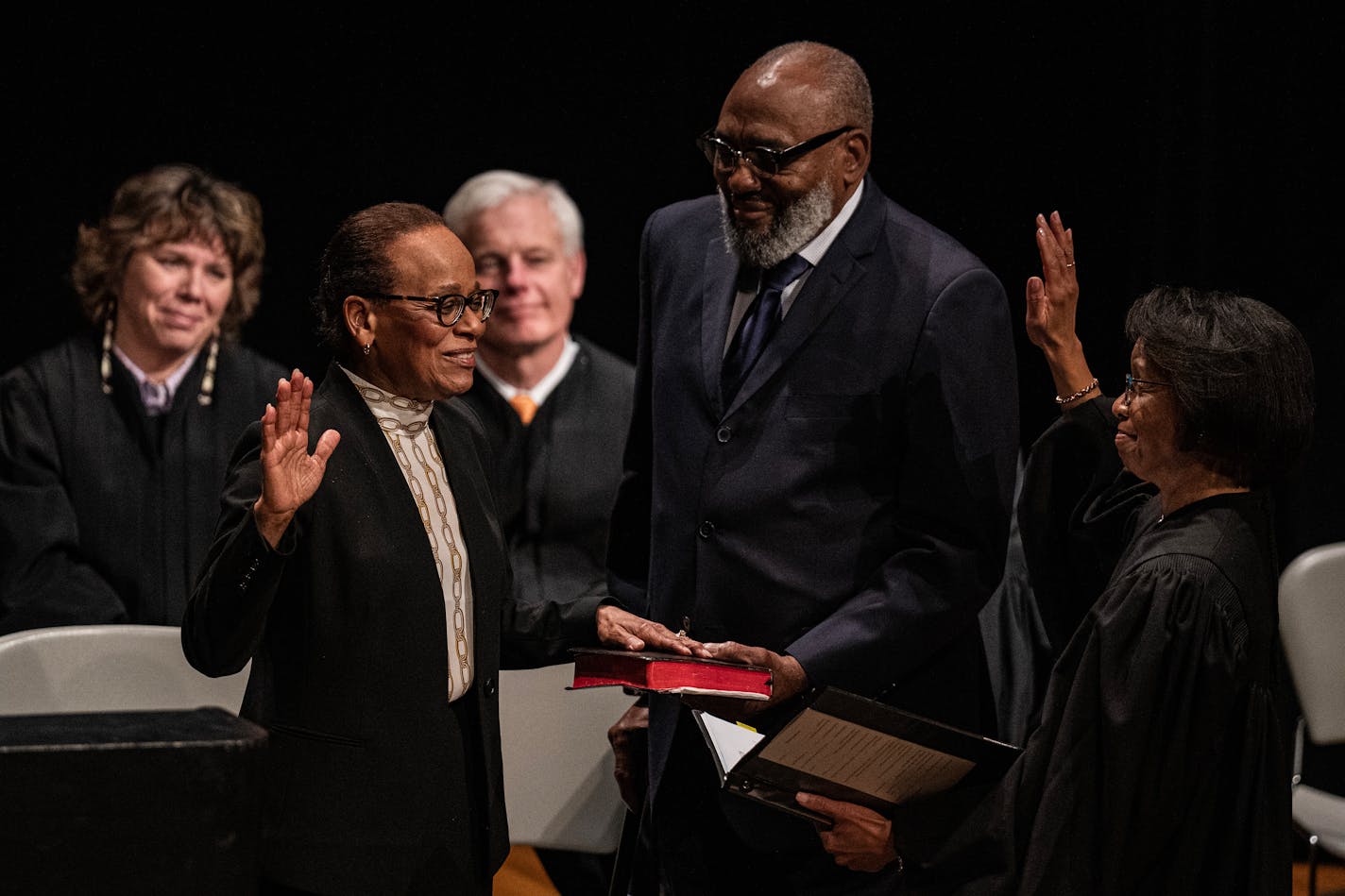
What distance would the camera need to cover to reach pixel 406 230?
236 centimetres

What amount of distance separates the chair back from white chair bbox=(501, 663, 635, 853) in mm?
1692

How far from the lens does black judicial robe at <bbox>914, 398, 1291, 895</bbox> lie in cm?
220

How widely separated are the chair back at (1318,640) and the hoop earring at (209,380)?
2928 millimetres

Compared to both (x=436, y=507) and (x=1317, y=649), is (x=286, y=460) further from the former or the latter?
(x=1317, y=649)

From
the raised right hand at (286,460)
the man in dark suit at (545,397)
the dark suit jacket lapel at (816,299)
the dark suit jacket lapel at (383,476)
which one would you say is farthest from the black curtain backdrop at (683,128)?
the raised right hand at (286,460)

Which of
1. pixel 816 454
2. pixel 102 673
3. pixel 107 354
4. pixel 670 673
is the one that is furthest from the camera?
pixel 107 354

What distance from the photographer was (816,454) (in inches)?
104

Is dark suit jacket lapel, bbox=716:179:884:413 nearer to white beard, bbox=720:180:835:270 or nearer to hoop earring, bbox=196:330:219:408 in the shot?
white beard, bbox=720:180:835:270

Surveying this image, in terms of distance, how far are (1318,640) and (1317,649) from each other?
0.07 feet

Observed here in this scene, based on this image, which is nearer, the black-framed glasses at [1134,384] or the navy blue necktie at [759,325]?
the black-framed glasses at [1134,384]

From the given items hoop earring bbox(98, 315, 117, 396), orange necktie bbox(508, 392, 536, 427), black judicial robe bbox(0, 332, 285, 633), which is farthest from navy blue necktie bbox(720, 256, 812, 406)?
hoop earring bbox(98, 315, 117, 396)

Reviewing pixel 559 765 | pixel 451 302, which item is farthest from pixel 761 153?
pixel 559 765

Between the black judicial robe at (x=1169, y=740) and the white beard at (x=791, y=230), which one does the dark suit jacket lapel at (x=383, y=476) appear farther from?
the black judicial robe at (x=1169, y=740)

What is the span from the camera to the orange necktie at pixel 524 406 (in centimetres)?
446
